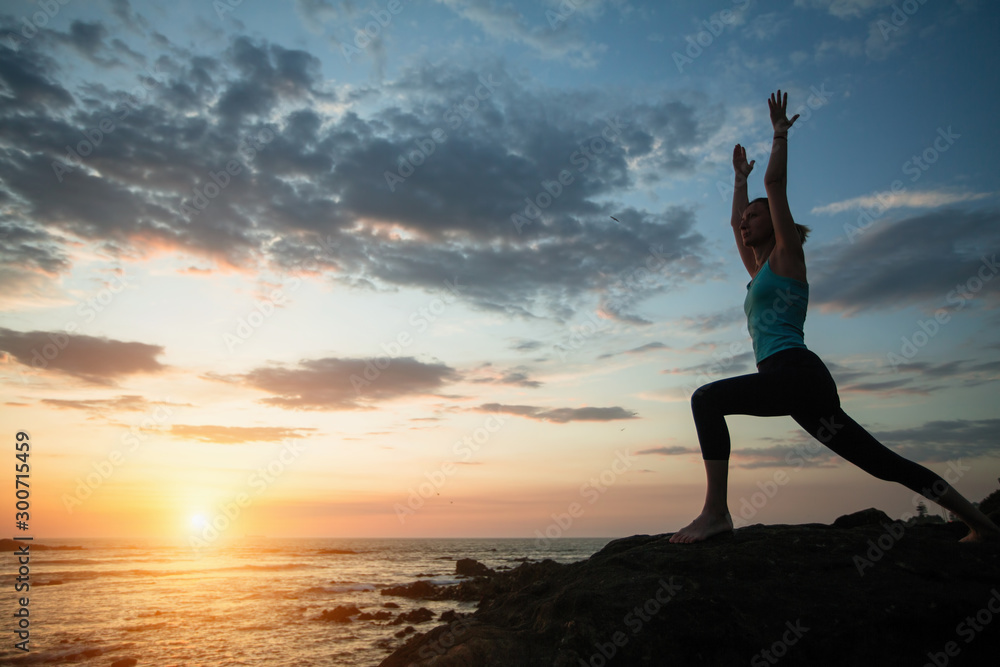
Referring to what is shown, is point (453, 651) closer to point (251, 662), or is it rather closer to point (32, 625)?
point (251, 662)

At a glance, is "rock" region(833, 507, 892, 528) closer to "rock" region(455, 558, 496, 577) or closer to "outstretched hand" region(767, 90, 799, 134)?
"outstretched hand" region(767, 90, 799, 134)

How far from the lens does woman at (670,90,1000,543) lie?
3252 millimetres

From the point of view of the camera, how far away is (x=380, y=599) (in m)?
25.2

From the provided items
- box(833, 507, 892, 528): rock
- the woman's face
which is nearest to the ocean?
box(833, 507, 892, 528): rock

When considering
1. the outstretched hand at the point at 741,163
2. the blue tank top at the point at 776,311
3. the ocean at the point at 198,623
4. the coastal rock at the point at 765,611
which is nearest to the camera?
the coastal rock at the point at 765,611

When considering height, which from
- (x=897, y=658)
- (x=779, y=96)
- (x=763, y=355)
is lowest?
(x=897, y=658)

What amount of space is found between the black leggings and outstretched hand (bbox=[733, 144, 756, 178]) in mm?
1799

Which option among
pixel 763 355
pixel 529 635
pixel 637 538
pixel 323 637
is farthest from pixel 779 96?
pixel 323 637

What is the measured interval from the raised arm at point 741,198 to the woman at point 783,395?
0.35m

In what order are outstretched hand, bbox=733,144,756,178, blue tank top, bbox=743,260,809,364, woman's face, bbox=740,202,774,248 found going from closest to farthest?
blue tank top, bbox=743,260,809,364 → woman's face, bbox=740,202,774,248 → outstretched hand, bbox=733,144,756,178

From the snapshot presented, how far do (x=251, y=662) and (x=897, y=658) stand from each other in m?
14.0

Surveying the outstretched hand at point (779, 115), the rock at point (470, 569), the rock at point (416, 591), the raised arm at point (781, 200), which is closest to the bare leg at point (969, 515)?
the raised arm at point (781, 200)

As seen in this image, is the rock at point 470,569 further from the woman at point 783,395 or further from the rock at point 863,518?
the woman at point 783,395

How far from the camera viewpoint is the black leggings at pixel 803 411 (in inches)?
127
